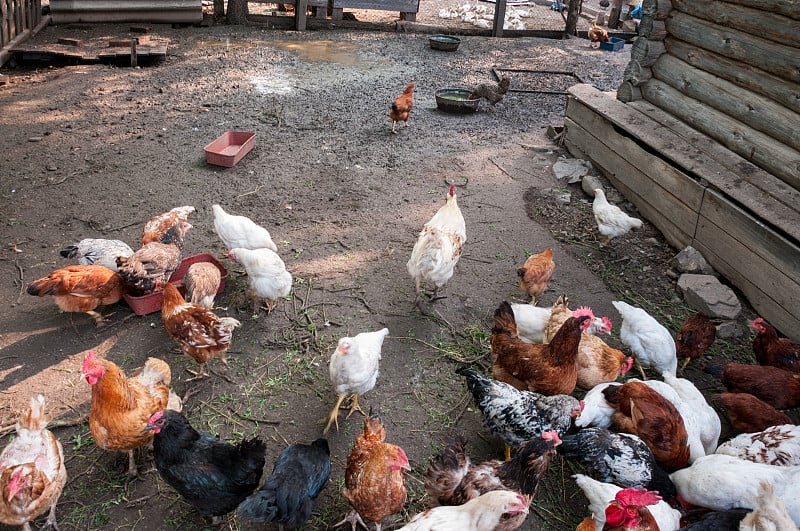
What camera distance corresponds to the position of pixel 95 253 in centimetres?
498

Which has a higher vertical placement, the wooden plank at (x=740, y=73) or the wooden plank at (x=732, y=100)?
the wooden plank at (x=740, y=73)

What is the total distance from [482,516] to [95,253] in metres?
4.05

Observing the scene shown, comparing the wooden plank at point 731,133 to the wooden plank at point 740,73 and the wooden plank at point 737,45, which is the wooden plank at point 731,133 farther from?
the wooden plank at point 737,45

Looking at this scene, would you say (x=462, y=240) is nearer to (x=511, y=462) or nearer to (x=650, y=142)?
(x=511, y=462)

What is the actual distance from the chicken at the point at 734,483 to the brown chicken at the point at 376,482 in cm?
180

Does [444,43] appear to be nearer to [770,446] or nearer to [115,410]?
[770,446]

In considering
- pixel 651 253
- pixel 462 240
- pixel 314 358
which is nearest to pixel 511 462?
pixel 314 358

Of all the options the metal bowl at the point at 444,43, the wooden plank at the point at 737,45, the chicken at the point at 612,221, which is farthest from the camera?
the metal bowl at the point at 444,43

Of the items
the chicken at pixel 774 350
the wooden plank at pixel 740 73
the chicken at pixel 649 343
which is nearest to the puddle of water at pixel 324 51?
the wooden plank at pixel 740 73

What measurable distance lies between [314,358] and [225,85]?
7.15m

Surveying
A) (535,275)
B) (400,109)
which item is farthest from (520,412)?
(400,109)

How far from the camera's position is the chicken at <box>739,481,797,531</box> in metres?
2.81

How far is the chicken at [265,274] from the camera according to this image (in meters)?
4.73

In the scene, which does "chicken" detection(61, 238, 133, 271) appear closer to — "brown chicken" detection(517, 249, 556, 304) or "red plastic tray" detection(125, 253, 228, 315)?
"red plastic tray" detection(125, 253, 228, 315)
